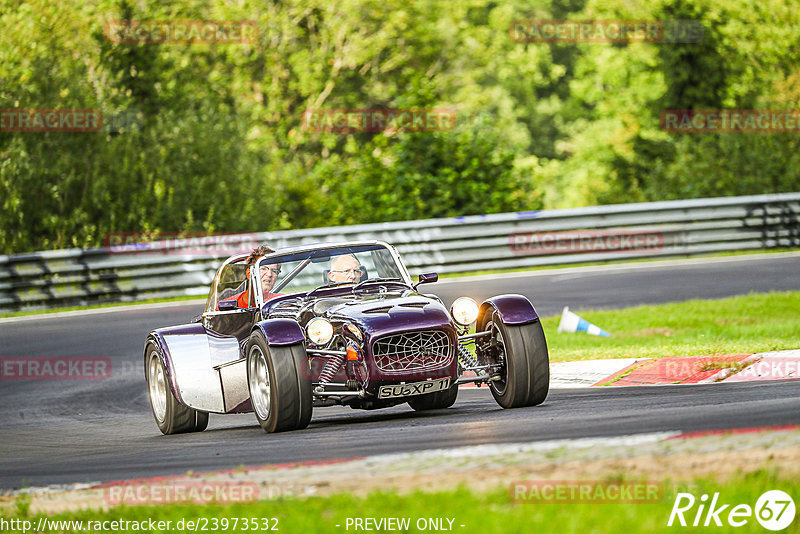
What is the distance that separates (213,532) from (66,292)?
15.1 m

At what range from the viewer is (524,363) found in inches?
352

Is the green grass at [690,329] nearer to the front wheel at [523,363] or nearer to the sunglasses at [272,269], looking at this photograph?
the front wheel at [523,363]

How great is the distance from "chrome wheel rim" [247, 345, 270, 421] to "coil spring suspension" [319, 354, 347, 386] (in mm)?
420

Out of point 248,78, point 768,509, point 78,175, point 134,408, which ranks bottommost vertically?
point 134,408

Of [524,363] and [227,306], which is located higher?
[227,306]

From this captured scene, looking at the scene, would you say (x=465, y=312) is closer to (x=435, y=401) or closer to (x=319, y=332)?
(x=435, y=401)

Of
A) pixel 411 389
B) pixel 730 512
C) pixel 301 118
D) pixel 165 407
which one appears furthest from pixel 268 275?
pixel 301 118

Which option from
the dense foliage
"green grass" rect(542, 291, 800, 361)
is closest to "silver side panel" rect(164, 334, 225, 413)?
"green grass" rect(542, 291, 800, 361)

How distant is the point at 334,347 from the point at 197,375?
157 centimetres

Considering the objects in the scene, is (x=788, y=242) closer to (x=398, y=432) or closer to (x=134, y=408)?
(x=134, y=408)

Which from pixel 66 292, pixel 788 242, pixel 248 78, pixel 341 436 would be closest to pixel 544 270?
pixel 788 242

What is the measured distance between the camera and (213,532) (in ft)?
17.9

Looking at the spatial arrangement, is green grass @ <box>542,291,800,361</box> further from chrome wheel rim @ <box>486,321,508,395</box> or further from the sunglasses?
the sunglasses

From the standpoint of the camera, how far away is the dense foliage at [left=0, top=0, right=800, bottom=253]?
78.8ft
